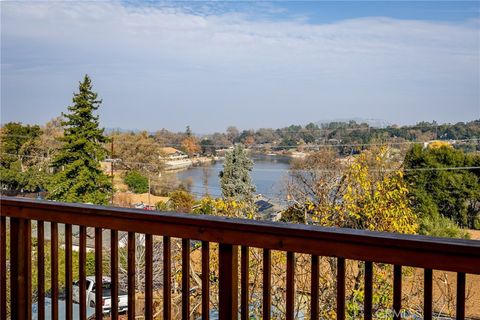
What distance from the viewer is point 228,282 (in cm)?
142

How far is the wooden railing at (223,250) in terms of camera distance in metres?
1.13

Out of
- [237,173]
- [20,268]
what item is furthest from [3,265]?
[237,173]

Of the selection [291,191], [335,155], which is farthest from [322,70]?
[291,191]

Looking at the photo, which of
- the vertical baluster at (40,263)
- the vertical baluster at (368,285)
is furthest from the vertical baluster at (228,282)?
the vertical baluster at (40,263)

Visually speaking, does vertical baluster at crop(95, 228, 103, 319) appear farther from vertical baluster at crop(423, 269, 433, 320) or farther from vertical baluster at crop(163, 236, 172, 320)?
vertical baluster at crop(423, 269, 433, 320)

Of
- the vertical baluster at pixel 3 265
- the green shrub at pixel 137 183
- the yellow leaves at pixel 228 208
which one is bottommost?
the green shrub at pixel 137 183

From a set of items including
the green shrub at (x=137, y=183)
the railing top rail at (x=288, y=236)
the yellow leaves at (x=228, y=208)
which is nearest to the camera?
the railing top rail at (x=288, y=236)

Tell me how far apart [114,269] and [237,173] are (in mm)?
7758

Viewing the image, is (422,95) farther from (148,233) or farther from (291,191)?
(148,233)

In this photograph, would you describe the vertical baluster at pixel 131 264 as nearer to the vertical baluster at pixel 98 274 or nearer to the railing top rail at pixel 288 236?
the railing top rail at pixel 288 236

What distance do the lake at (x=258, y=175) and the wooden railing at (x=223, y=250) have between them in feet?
17.8

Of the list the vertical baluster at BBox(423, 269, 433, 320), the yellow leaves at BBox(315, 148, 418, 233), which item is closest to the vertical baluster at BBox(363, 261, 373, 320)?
the vertical baluster at BBox(423, 269, 433, 320)

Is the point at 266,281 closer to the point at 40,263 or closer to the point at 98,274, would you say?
the point at 98,274

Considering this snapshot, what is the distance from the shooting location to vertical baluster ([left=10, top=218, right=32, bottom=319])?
6.02 ft
